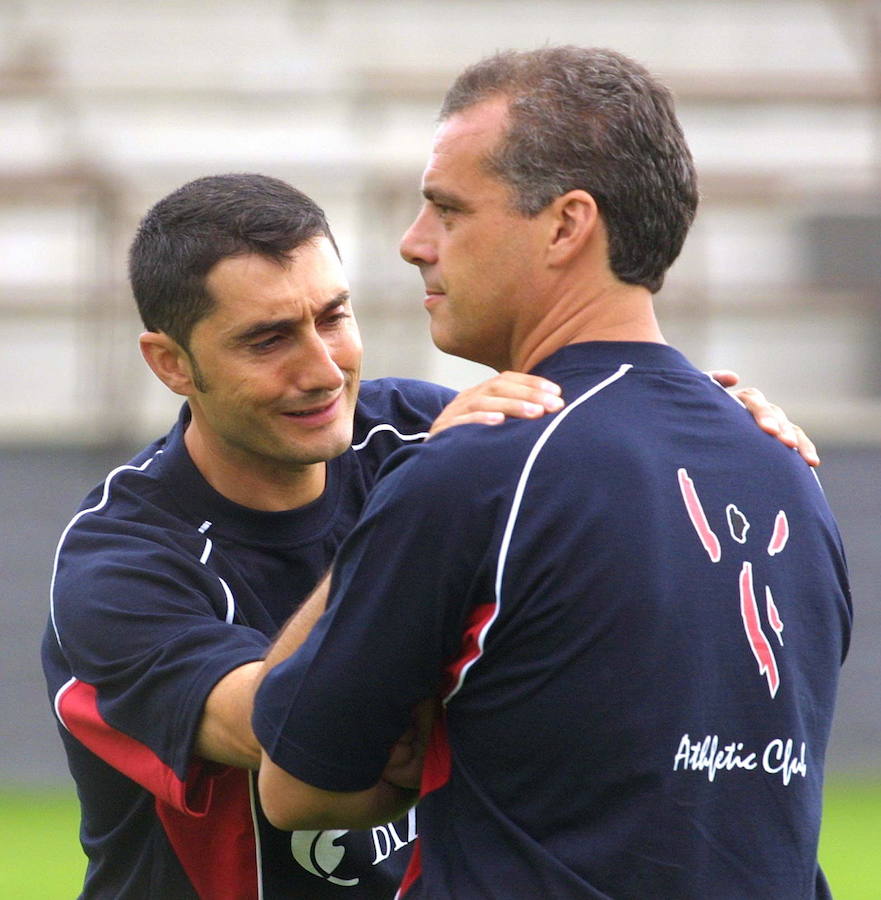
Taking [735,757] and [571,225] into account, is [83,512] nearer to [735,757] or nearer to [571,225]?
[571,225]

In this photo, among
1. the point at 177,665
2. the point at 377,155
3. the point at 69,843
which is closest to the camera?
the point at 177,665

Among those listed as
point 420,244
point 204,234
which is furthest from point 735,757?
point 204,234

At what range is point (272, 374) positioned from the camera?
279 centimetres

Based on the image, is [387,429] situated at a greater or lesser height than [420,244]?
lesser

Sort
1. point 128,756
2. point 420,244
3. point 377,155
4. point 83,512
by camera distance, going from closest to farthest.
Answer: point 420,244 → point 128,756 → point 83,512 → point 377,155

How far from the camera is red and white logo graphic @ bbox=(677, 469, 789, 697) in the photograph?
1.94m

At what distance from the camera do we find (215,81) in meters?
13.5

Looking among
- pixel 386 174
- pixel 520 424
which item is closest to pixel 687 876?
pixel 520 424

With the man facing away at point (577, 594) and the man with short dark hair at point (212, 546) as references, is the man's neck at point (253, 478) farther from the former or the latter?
the man facing away at point (577, 594)

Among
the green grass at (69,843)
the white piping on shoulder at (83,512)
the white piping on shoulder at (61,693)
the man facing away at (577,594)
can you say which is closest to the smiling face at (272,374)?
the white piping on shoulder at (83,512)

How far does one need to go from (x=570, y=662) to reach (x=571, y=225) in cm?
60

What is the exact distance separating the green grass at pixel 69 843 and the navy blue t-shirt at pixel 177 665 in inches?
149

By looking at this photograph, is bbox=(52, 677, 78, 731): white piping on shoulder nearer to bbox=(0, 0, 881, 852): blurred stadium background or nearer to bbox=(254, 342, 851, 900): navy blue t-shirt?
bbox=(254, 342, 851, 900): navy blue t-shirt

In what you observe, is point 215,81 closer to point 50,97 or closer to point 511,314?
point 50,97
